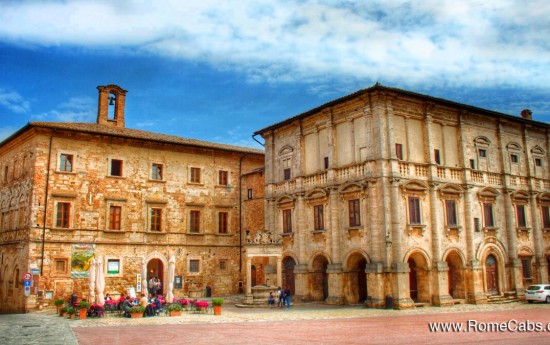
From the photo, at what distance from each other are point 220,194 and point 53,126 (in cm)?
1271

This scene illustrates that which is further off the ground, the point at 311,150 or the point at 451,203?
the point at 311,150

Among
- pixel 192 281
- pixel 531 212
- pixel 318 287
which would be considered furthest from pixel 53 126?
pixel 531 212

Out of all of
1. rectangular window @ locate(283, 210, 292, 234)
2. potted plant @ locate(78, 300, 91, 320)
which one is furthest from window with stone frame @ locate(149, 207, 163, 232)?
potted plant @ locate(78, 300, 91, 320)

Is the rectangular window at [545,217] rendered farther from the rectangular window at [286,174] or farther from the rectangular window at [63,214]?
the rectangular window at [63,214]

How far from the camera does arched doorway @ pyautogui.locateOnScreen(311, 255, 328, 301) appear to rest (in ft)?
105

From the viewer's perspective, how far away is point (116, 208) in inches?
1358

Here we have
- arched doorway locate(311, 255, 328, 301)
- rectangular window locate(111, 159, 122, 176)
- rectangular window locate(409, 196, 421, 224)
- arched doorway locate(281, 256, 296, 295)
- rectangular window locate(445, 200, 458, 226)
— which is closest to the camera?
rectangular window locate(409, 196, 421, 224)

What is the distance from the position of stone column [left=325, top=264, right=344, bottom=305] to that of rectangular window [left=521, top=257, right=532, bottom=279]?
1259 cm

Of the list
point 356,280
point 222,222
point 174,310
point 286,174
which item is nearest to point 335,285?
point 356,280

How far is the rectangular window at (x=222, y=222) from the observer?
38719 millimetres

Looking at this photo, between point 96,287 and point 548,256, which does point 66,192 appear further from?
point 548,256

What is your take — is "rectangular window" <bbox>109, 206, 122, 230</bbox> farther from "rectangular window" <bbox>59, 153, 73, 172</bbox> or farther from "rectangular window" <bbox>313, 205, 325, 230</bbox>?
"rectangular window" <bbox>313, 205, 325, 230</bbox>

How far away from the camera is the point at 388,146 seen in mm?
28750

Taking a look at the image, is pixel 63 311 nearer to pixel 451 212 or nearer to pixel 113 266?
pixel 113 266
